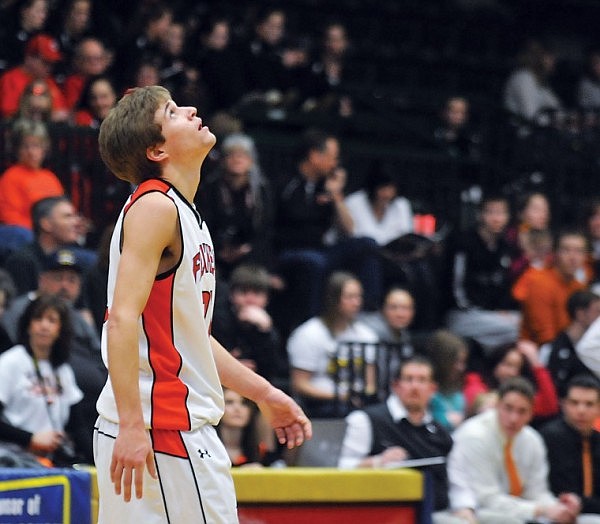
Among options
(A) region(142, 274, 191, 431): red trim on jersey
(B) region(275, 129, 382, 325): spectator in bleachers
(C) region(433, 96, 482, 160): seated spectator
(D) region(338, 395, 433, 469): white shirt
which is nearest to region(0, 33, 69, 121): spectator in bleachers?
(B) region(275, 129, 382, 325): spectator in bleachers

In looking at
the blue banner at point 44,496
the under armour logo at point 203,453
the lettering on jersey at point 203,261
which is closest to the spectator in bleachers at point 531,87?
the blue banner at point 44,496

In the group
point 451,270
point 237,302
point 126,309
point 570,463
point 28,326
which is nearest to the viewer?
point 126,309

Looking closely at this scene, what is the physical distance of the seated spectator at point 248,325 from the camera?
9953 mm

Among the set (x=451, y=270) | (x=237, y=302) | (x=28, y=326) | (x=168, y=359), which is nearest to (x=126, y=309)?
(x=168, y=359)

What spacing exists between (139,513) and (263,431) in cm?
443

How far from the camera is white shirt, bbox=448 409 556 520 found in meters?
8.87

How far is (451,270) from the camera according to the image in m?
12.9

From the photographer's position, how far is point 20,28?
12984 millimetres

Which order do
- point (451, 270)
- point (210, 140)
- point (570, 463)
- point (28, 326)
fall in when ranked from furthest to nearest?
point (451, 270)
point (570, 463)
point (28, 326)
point (210, 140)

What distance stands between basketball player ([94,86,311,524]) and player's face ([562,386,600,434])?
5.21m

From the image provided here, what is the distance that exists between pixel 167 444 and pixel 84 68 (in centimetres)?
850

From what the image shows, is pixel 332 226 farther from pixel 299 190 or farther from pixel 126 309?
pixel 126 309

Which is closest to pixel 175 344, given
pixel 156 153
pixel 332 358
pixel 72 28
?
pixel 156 153

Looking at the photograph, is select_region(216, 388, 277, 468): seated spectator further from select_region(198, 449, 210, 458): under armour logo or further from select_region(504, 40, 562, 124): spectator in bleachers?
select_region(504, 40, 562, 124): spectator in bleachers
